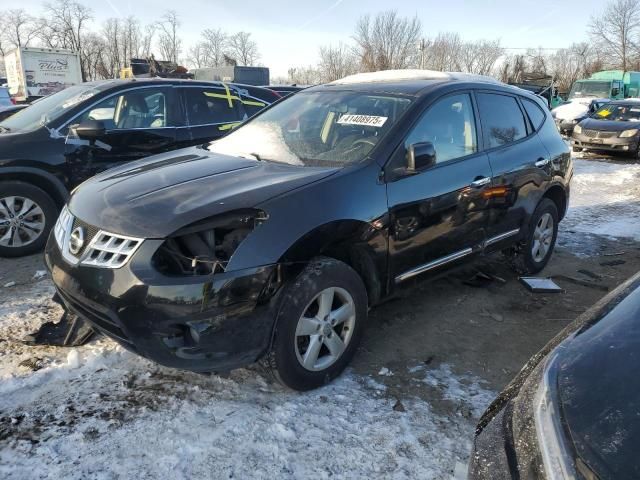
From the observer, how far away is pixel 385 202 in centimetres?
300

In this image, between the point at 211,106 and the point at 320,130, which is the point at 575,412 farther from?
the point at 211,106

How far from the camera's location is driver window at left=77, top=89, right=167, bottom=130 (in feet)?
17.2

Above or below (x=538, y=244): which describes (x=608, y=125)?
above

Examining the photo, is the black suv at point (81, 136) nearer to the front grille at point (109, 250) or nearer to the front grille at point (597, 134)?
the front grille at point (109, 250)

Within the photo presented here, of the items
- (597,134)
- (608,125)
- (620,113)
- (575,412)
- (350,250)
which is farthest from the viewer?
(620,113)

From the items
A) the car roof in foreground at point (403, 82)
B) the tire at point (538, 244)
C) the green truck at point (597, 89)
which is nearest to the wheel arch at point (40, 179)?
the car roof in foreground at point (403, 82)

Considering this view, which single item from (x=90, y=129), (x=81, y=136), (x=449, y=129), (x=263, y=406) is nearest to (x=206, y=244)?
(x=263, y=406)

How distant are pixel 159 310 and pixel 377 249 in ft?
4.28

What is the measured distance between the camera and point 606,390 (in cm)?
151

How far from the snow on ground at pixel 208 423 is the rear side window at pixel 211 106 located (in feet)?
11.3

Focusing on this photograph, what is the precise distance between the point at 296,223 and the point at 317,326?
591 millimetres

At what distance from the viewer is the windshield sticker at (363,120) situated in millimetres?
3322

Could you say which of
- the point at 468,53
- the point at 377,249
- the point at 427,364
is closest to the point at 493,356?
the point at 427,364

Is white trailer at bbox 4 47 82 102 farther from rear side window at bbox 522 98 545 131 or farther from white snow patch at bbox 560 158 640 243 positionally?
rear side window at bbox 522 98 545 131
